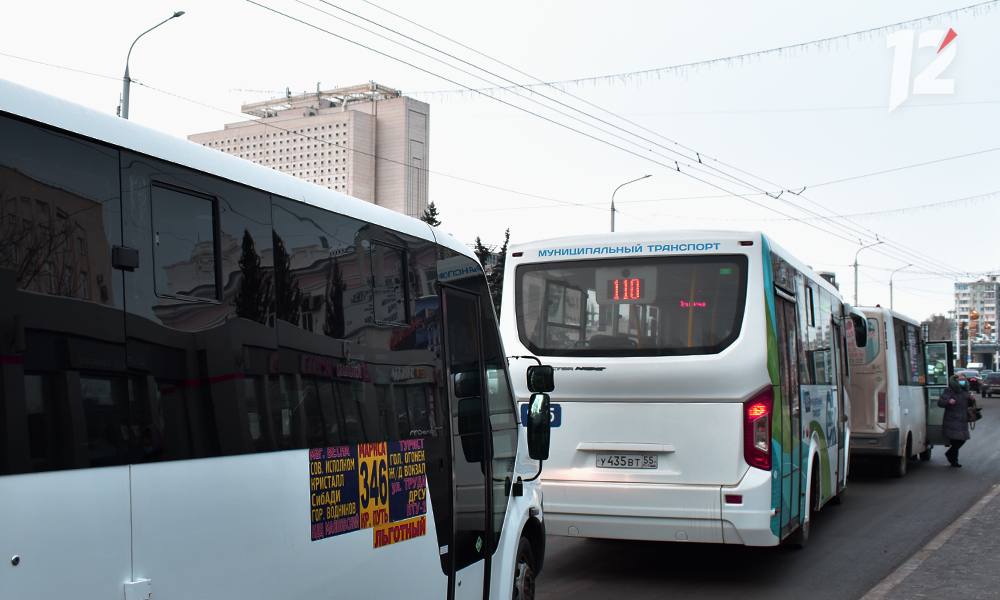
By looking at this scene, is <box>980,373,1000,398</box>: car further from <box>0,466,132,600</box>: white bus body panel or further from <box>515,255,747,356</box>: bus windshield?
<box>0,466,132,600</box>: white bus body panel

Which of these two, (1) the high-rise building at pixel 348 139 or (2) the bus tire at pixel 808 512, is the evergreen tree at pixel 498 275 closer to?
(1) the high-rise building at pixel 348 139

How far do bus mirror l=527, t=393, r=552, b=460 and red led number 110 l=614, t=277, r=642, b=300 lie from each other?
2.98 meters

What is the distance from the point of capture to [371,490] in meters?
4.50

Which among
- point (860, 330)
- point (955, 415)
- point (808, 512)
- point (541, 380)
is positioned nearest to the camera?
point (541, 380)

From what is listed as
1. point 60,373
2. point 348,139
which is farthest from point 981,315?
point 60,373

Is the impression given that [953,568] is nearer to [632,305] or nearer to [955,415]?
[632,305]

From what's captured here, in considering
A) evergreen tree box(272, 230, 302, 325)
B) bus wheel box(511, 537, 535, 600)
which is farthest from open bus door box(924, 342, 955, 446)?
evergreen tree box(272, 230, 302, 325)

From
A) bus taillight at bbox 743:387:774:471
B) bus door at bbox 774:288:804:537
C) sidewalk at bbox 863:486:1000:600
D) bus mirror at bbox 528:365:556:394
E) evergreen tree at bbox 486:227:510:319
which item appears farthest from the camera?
evergreen tree at bbox 486:227:510:319

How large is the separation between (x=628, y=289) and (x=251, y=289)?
17.8ft

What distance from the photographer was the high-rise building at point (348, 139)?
64812 mm

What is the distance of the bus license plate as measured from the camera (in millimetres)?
8398

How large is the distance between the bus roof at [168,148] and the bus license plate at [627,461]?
157 inches

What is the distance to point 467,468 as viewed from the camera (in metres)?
5.59

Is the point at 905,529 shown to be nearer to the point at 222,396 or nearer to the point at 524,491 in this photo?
the point at 524,491
